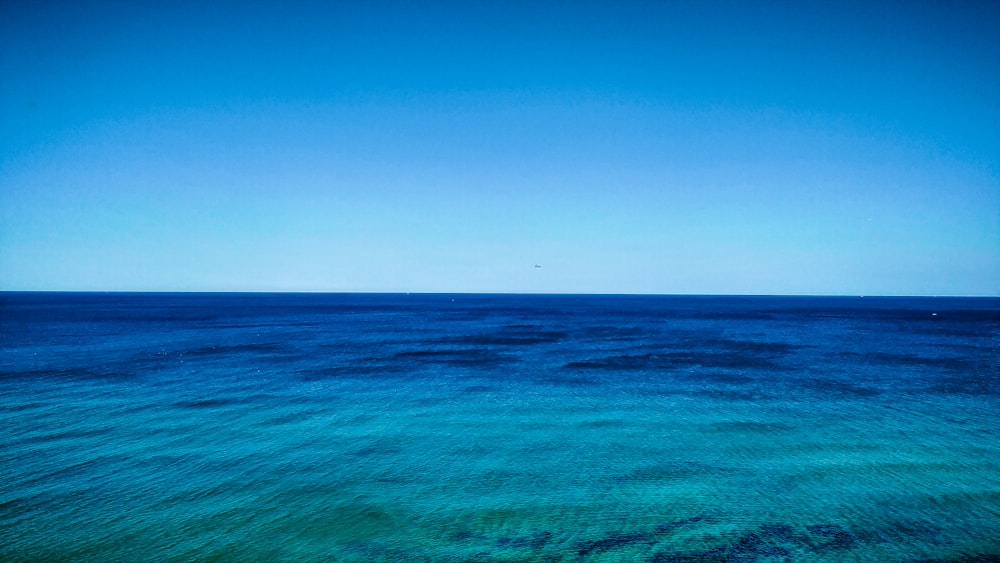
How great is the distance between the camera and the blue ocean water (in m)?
9.96

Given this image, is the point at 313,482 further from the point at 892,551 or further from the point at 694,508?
the point at 892,551

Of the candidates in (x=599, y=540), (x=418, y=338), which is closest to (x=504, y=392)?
(x=599, y=540)

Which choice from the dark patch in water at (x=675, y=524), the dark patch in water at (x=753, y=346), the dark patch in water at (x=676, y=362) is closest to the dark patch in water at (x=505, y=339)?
the dark patch in water at (x=676, y=362)

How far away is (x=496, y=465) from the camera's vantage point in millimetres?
14234

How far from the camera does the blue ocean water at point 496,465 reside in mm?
9961

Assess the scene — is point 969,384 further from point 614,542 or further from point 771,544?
point 614,542

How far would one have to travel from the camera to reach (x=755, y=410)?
817 inches

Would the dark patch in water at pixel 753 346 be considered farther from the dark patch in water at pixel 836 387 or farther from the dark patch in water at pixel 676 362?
the dark patch in water at pixel 836 387

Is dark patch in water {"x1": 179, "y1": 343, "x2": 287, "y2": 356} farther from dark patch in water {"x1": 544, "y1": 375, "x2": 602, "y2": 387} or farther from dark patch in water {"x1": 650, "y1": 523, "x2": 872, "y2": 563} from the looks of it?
dark patch in water {"x1": 650, "y1": 523, "x2": 872, "y2": 563}

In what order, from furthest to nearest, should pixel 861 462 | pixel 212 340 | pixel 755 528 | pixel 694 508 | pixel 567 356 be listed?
pixel 212 340 → pixel 567 356 → pixel 861 462 → pixel 694 508 → pixel 755 528

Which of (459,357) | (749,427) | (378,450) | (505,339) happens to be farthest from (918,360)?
(378,450)

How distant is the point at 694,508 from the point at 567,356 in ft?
91.4

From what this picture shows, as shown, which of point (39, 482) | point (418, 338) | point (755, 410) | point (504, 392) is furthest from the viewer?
point (418, 338)

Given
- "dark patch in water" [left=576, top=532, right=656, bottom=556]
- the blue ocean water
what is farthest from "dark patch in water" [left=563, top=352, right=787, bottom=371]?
"dark patch in water" [left=576, top=532, right=656, bottom=556]
